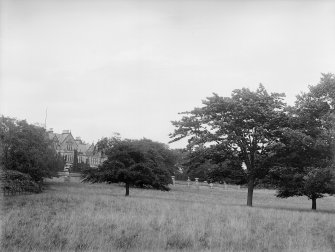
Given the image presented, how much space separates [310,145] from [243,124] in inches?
158

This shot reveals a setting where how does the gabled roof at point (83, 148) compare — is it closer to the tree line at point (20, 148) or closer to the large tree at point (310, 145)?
the tree line at point (20, 148)

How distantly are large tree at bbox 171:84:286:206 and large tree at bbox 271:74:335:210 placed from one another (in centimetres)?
94

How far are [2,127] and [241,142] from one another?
18.9 meters

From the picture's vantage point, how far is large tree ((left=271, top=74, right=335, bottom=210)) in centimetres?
1864

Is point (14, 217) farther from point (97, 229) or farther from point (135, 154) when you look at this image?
point (135, 154)

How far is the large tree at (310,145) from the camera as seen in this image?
18641 millimetres

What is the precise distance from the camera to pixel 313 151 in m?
21.0

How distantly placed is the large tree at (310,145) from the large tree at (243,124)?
0.94m

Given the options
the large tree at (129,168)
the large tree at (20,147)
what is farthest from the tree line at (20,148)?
the large tree at (129,168)

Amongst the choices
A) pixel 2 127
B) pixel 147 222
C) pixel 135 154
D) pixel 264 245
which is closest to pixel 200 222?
pixel 147 222

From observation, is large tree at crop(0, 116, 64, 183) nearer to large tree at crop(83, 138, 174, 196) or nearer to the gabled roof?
large tree at crop(83, 138, 174, 196)

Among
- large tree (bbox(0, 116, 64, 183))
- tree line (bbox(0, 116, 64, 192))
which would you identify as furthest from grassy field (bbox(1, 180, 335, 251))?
large tree (bbox(0, 116, 64, 183))

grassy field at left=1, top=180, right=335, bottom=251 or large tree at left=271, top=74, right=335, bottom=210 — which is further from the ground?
large tree at left=271, top=74, right=335, bottom=210

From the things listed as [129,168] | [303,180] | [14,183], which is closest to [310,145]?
[303,180]
